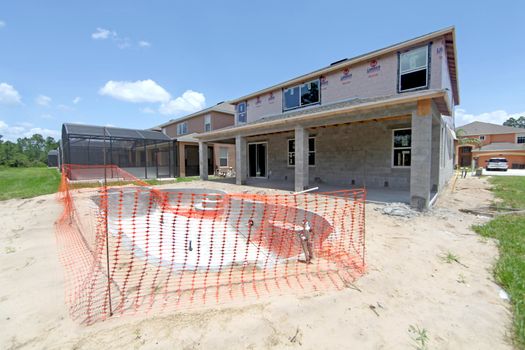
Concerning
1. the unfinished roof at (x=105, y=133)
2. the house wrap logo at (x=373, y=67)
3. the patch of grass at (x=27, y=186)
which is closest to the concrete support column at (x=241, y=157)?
the house wrap logo at (x=373, y=67)

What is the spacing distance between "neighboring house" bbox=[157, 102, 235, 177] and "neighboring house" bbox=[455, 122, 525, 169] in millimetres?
27143

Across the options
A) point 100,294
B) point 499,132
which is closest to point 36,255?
point 100,294

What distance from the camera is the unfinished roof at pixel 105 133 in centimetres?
1439

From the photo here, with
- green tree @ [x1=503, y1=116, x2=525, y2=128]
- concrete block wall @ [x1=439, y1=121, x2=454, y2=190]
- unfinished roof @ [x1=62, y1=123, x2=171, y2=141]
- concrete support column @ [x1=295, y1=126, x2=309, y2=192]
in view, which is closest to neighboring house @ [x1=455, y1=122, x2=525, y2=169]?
concrete block wall @ [x1=439, y1=121, x2=454, y2=190]

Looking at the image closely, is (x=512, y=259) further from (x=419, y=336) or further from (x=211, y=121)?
(x=211, y=121)

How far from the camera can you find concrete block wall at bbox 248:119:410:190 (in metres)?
10.1

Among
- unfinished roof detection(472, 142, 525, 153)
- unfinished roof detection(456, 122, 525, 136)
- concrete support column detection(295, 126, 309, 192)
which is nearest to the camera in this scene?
concrete support column detection(295, 126, 309, 192)

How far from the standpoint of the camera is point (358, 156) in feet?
35.9

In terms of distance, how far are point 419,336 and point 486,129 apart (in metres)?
52.4

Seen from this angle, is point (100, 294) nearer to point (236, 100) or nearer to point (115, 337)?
point (115, 337)

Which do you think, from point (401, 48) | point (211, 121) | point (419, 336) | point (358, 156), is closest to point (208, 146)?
point (211, 121)

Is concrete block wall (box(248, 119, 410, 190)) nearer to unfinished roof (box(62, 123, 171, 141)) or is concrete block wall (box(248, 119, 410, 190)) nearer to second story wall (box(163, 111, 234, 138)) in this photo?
second story wall (box(163, 111, 234, 138))

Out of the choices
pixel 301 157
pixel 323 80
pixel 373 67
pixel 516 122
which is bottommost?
pixel 301 157

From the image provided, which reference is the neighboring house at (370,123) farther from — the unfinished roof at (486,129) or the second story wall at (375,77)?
the unfinished roof at (486,129)
